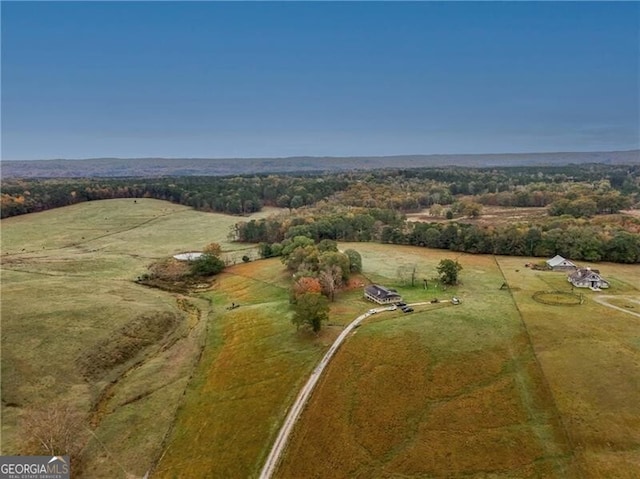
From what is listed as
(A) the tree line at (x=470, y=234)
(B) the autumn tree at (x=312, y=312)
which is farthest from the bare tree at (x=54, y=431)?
(A) the tree line at (x=470, y=234)

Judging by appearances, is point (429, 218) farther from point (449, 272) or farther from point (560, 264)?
point (449, 272)

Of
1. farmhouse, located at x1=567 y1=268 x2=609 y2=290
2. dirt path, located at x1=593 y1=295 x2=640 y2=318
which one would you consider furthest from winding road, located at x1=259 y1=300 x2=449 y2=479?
farmhouse, located at x1=567 y1=268 x2=609 y2=290

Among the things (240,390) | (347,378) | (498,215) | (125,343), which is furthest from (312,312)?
(498,215)

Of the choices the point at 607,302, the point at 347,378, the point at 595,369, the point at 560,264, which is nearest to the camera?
the point at 595,369

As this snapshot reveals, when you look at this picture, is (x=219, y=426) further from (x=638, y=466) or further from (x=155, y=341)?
(x=638, y=466)

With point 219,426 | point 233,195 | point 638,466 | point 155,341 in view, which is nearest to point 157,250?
point 155,341

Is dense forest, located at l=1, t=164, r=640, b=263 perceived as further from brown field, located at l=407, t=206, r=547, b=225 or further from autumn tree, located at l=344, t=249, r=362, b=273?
autumn tree, located at l=344, t=249, r=362, b=273

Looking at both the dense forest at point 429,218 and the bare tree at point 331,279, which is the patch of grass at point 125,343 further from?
the dense forest at point 429,218
